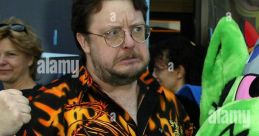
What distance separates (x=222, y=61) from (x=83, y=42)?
461mm

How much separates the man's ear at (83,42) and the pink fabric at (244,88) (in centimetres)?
51

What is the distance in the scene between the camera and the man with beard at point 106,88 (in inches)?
58.9

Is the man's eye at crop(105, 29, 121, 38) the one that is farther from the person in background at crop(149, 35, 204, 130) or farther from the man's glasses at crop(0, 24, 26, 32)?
the person in background at crop(149, 35, 204, 130)

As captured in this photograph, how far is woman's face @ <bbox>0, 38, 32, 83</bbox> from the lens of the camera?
94.3 inches

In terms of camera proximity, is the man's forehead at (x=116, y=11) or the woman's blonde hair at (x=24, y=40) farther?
the woman's blonde hair at (x=24, y=40)

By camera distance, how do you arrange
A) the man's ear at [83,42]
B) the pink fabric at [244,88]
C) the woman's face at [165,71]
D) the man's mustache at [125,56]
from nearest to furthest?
the pink fabric at [244,88]
the man's mustache at [125,56]
the man's ear at [83,42]
the woman's face at [165,71]

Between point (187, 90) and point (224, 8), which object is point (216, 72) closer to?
point (187, 90)

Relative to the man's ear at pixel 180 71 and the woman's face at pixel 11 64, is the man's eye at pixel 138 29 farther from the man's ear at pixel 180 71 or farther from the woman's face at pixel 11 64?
the man's ear at pixel 180 71

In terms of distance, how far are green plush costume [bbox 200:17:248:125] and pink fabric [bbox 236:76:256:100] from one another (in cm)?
14

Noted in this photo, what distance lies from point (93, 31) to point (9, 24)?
0.94m

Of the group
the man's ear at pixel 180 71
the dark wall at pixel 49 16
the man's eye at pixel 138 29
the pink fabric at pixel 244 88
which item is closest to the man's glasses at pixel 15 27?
the dark wall at pixel 49 16

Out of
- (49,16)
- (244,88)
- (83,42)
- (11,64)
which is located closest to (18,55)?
(11,64)

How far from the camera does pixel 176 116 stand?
171 centimetres

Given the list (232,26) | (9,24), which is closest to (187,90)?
(232,26)
